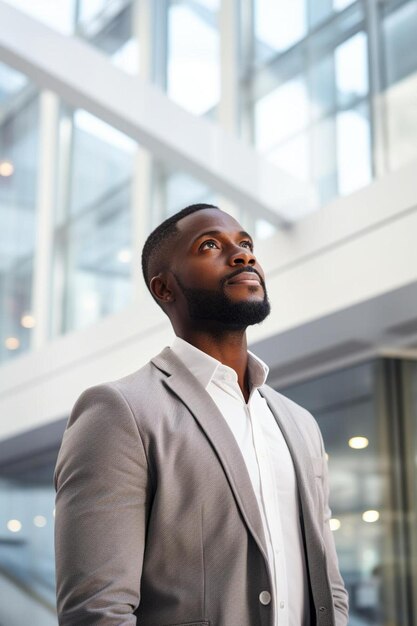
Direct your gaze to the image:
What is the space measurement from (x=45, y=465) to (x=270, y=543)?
20.1 ft

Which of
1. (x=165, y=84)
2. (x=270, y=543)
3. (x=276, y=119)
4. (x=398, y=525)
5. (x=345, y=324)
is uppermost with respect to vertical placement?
(x=165, y=84)

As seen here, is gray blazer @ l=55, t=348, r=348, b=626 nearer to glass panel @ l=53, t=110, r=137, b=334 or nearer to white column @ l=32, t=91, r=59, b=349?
glass panel @ l=53, t=110, r=137, b=334

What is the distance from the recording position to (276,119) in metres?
5.28

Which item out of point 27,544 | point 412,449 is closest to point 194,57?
point 412,449

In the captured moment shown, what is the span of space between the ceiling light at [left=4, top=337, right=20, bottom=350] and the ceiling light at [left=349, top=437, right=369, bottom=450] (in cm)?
321

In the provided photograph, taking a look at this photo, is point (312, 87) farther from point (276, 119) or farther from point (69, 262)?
point (69, 262)

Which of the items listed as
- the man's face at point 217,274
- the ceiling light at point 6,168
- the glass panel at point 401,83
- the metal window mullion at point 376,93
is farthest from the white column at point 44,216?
the man's face at point 217,274

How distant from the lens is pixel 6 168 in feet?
26.8

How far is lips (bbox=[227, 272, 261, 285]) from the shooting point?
1.62 metres

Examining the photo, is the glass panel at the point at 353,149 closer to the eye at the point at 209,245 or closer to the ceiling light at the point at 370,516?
the ceiling light at the point at 370,516

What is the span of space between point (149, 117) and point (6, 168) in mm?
4223

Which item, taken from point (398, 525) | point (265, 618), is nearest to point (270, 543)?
point (265, 618)

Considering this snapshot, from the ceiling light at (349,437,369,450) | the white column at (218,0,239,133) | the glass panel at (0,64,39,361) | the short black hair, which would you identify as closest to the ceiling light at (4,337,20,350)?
the glass panel at (0,64,39,361)

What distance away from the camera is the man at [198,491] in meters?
1.42
